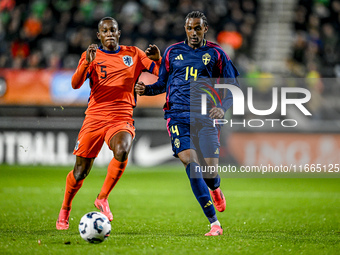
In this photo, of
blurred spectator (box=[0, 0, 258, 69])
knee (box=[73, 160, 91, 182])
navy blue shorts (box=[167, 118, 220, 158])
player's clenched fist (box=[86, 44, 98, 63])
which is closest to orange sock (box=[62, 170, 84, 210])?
knee (box=[73, 160, 91, 182])

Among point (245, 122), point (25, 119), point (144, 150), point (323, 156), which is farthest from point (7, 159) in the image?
point (323, 156)

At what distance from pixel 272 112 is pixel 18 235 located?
8.60 meters

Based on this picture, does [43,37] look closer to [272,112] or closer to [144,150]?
[144,150]

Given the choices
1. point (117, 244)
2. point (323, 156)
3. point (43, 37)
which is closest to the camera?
point (117, 244)

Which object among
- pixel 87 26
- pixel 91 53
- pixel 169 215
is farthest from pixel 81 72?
pixel 87 26

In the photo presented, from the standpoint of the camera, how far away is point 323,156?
12852mm

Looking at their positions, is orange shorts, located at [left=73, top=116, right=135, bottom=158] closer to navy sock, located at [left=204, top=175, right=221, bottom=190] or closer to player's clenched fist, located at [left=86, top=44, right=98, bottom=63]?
player's clenched fist, located at [left=86, top=44, right=98, bottom=63]

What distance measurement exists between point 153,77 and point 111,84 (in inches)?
237

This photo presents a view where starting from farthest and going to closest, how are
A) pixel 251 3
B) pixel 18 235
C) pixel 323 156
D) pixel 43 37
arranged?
pixel 251 3, pixel 43 37, pixel 323 156, pixel 18 235

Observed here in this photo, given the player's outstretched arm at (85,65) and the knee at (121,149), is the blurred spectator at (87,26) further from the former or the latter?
the knee at (121,149)

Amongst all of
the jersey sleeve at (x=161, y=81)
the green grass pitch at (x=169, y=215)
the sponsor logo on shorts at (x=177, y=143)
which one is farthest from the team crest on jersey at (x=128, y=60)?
the green grass pitch at (x=169, y=215)

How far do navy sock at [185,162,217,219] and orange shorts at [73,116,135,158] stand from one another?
3.13 ft

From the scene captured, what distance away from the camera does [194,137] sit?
6023mm

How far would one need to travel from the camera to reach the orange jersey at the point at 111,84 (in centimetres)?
639
